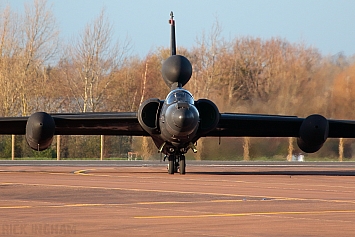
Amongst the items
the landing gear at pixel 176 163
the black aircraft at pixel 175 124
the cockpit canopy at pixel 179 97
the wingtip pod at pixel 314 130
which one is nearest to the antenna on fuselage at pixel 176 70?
the black aircraft at pixel 175 124

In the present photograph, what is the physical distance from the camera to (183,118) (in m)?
22.6

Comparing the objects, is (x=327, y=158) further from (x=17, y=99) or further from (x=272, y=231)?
(x=272, y=231)

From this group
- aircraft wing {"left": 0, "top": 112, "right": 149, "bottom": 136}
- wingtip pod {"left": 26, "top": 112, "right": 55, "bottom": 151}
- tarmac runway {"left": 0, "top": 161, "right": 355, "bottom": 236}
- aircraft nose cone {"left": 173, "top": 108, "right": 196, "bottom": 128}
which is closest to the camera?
tarmac runway {"left": 0, "top": 161, "right": 355, "bottom": 236}

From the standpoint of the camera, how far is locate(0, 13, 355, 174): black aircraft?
23562 mm

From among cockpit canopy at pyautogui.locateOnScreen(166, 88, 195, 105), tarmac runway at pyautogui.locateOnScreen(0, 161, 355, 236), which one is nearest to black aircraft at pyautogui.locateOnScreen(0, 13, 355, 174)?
cockpit canopy at pyautogui.locateOnScreen(166, 88, 195, 105)

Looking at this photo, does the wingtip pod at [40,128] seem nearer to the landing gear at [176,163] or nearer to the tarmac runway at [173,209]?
the landing gear at [176,163]

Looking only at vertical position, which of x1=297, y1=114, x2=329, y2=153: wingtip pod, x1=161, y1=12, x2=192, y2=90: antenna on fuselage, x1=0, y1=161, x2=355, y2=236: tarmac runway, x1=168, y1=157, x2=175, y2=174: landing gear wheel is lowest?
x1=0, y1=161, x2=355, y2=236: tarmac runway

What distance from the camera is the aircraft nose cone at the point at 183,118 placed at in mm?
22641

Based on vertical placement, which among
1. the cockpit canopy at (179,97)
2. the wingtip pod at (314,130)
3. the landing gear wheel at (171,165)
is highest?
the cockpit canopy at (179,97)

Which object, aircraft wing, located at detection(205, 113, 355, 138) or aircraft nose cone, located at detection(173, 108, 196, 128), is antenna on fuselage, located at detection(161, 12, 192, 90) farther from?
aircraft nose cone, located at detection(173, 108, 196, 128)

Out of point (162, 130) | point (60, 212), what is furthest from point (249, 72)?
point (60, 212)

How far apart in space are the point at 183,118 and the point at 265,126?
5.66 m

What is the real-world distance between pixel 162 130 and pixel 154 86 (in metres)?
41.1


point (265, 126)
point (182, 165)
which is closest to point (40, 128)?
point (182, 165)
